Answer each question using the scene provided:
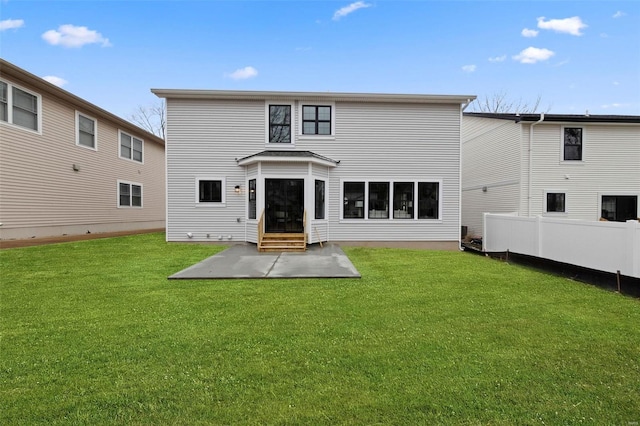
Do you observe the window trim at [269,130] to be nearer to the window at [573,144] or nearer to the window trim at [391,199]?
the window trim at [391,199]

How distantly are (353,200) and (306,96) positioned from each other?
170 inches

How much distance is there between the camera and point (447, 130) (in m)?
12.7

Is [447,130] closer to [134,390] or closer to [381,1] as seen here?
[381,1]

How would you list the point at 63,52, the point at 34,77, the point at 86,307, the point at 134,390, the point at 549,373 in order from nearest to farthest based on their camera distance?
1. the point at 134,390
2. the point at 549,373
3. the point at 86,307
4. the point at 34,77
5. the point at 63,52

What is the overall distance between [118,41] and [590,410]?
2140 cm

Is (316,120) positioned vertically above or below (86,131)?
below

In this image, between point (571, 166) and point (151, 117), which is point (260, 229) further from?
point (151, 117)

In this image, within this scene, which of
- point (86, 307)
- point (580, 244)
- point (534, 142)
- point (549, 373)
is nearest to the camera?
point (549, 373)

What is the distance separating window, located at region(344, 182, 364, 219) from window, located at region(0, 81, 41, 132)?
11953 mm

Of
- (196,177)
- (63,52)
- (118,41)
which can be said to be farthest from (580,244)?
(63,52)

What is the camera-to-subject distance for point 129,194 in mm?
18719

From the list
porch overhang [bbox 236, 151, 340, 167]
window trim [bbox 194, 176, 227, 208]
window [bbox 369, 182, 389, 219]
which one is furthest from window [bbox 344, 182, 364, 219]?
window trim [bbox 194, 176, 227, 208]

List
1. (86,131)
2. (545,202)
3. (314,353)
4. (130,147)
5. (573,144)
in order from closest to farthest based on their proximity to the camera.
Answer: (314,353), (545,202), (573,144), (86,131), (130,147)

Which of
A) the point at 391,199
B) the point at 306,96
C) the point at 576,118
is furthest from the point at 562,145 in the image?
the point at 306,96
